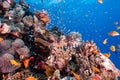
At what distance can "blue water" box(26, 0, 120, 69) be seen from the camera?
32409mm

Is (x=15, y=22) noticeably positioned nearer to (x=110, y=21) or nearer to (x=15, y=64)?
(x=15, y=64)

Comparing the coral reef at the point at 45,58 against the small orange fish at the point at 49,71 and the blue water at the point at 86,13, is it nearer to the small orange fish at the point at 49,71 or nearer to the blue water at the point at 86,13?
the small orange fish at the point at 49,71

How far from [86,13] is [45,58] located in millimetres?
31937

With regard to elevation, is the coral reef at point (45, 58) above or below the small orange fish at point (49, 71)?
above

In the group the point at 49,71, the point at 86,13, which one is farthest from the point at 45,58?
the point at 86,13

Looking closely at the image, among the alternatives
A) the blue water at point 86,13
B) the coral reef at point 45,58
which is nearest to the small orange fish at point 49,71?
the coral reef at point 45,58

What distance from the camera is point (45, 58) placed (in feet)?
21.6

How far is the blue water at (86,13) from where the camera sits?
32.4 meters

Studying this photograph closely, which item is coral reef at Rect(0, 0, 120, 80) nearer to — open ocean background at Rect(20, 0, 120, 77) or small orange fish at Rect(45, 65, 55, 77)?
small orange fish at Rect(45, 65, 55, 77)

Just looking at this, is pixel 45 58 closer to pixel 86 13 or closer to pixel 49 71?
pixel 49 71

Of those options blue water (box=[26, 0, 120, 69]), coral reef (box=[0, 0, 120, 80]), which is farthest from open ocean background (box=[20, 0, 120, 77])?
coral reef (box=[0, 0, 120, 80])

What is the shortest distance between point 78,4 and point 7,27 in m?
26.0

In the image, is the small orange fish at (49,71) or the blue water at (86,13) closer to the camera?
the small orange fish at (49,71)

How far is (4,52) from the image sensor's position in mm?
6352
